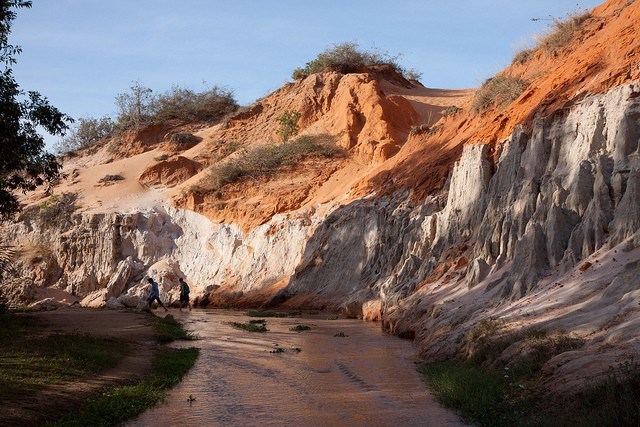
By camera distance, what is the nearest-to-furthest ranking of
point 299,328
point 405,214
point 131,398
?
point 131,398, point 299,328, point 405,214

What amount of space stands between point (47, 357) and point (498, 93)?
68.6 ft

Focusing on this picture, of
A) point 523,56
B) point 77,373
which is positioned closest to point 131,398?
point 77,373

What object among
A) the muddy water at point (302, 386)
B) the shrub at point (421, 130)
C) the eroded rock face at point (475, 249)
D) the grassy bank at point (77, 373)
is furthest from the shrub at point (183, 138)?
the grassy bank at point (77, 373)

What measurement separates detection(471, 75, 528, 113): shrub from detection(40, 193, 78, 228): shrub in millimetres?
25656

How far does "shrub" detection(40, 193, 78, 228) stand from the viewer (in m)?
39.4

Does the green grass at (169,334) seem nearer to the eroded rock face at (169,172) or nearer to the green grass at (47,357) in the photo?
the green grass at (47,357)

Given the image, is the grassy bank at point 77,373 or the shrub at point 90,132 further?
the shrub at point 90,132

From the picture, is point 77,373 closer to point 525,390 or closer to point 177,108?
point 525,390

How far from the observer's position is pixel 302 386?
1070 cm

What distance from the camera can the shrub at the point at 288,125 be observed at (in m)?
43.8

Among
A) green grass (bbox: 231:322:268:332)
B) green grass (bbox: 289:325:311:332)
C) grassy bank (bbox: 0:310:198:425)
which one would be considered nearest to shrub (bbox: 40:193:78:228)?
green grass (bbox: 231:322:268:332)

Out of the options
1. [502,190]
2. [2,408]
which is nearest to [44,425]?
[2,408]

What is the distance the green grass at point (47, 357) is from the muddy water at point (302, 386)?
55.9 inches

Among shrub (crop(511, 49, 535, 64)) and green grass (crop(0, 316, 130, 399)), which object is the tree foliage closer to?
green grass (crop(0, 316, 130, 399))
